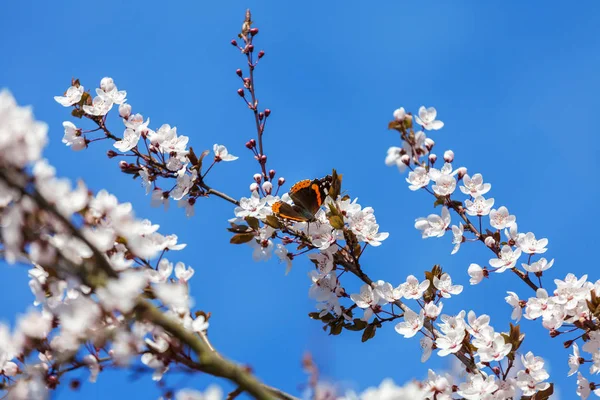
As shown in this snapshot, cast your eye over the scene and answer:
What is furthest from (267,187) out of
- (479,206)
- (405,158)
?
(479,206)

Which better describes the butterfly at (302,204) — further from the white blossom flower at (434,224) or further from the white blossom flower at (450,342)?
the white blossom flower at (450,342)

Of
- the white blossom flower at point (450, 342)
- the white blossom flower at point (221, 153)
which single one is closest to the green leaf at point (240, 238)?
the white blossom flower at point (221, 153)

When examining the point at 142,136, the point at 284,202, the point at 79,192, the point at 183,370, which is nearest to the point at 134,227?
the point at 79,192

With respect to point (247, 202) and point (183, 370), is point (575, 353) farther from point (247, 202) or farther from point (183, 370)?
point (183, 370)

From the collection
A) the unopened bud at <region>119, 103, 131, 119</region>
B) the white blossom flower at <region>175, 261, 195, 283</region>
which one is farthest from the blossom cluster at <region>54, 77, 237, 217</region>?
the white blossom flower at <region>175, 261, 195, 283</region>

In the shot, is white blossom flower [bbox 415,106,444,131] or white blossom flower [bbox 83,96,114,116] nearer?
white blossom flower [bbox 415,106,444,131]

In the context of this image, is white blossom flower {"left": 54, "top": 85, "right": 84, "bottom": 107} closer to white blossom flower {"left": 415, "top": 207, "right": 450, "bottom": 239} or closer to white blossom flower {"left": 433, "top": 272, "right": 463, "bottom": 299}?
white blossom flower {"left": 415, "top": 207, "right": 450, "bottom": 239}
